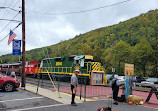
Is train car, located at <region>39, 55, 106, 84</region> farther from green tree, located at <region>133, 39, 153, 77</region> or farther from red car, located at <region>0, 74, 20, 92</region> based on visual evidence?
green tree, located at <region>133, 39, 153, 77</region>

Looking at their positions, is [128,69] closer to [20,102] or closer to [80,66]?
[20,102]

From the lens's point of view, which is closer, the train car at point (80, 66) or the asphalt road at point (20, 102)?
the asphalt road at point (20, 102)

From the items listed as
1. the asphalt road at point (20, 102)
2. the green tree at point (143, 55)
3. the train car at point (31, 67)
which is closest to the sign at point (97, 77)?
the asphalt road at point (20, 102)

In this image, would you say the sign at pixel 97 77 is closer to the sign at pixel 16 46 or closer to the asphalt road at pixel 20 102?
the sign at pixel 16 46

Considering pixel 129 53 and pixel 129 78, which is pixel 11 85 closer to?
pixel 129 78

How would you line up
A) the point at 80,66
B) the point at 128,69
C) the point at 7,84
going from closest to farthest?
the point at 128,69 → the point at 7,84 → the point at 80,66

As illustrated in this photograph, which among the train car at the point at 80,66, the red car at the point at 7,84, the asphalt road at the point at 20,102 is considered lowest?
the asphalt road at the point at 20,102

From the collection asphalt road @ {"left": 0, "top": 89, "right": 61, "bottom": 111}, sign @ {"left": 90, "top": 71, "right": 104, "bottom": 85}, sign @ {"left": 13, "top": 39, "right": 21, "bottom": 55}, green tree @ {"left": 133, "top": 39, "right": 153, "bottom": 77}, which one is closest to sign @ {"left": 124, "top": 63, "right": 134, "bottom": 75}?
asphalt road @ {"left": 0, "top": 89, "right": 61, "bottom": 111}

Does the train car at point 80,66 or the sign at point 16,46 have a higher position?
the sign at point 16,46

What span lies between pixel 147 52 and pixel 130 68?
973 inches

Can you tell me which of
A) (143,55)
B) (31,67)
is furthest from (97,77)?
(143,55)

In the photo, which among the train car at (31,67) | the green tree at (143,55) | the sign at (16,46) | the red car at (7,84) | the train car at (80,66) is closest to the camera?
the red car at (7,84)

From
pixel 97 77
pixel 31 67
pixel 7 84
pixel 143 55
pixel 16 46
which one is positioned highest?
pixel 143 55

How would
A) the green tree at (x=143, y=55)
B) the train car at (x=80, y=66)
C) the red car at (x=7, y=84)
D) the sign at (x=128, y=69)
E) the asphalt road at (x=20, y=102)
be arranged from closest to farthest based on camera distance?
the asphalt road at (x=20, y=102) < the sign at (x=128, y=69) < the red car at (x=7, y=84) < the train car at (x=80, y=66) < the green tree at (x=143, y=55)
